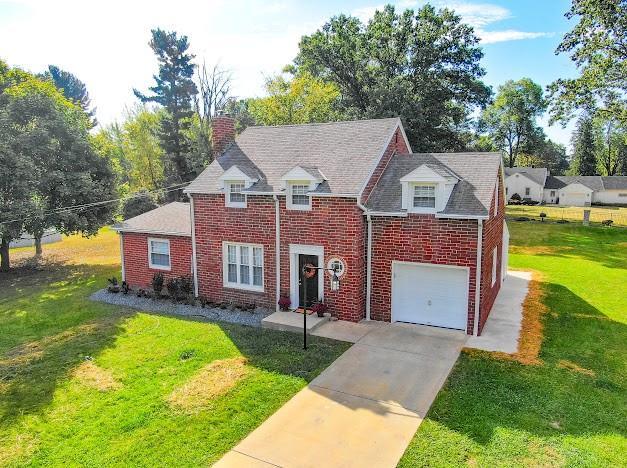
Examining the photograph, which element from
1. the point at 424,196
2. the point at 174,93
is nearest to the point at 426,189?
the point at 424,196

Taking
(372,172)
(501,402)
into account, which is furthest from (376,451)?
(372,172)

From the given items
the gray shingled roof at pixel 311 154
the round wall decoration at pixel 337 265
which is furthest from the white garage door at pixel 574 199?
the round wall decoration at pixel 337 265

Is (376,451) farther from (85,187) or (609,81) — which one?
(609,81)

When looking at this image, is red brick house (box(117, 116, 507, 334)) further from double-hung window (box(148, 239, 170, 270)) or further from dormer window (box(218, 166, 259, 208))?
double-hung window (box(148, 239, 170, 270))

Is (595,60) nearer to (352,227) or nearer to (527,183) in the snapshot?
(352,227)

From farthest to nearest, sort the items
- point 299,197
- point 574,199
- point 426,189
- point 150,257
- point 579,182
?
1. point 579,182
2. point 574,199
3. point 150,257
4. point 299,197
5. point 426,189

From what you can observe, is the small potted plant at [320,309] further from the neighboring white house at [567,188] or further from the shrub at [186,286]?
the neighboring white house at [567,188]
